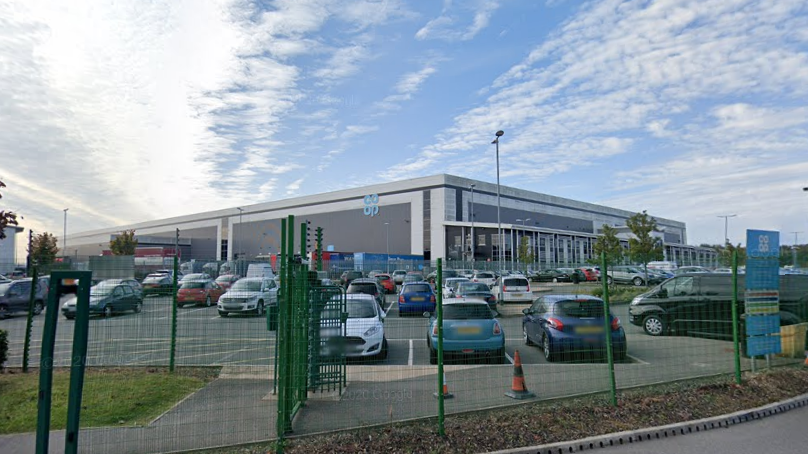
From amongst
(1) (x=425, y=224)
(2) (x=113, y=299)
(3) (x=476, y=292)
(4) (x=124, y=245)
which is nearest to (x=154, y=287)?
(2) (x=113, y=299)

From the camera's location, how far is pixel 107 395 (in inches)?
269

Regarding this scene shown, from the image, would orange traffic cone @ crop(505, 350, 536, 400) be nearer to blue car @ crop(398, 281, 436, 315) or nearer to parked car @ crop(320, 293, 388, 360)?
parked car @ crop(320, 293, 388, 360)

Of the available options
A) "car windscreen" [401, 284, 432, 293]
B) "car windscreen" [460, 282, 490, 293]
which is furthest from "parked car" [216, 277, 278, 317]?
"car windscreen" [460, 282, 490, 293]

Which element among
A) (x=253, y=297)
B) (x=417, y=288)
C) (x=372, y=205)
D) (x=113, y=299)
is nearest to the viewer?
(x=113, y=299)

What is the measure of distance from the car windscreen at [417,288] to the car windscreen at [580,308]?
34.7ft

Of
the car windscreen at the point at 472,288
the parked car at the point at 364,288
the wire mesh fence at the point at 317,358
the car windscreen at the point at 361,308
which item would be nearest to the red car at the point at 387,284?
the parked car at the point at 364,288

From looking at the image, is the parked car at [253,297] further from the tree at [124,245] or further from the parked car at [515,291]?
the tree at [124,245]

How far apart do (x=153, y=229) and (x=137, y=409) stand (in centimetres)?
13471

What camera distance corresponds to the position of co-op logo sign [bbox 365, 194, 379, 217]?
A: 81.0 meters

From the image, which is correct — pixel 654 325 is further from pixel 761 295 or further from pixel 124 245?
pixel 124 245

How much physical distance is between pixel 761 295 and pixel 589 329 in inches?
131

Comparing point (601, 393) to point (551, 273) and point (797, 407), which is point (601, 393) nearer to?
point (797, 407)

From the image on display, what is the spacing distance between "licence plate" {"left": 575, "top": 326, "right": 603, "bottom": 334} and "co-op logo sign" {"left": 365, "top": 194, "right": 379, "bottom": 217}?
2872 inches

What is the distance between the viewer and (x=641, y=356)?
1002cm
